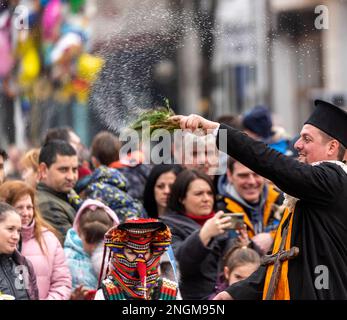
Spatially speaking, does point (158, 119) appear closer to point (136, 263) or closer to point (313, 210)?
point (136, 263)

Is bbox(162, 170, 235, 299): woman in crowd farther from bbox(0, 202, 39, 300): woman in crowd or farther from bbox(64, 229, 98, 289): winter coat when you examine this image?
bbox(0, 202, 39, 300): woman in crowd

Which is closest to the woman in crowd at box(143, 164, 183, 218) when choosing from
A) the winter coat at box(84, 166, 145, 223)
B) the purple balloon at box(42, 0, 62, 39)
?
the winter coat at box(84, 166, 145, 223)

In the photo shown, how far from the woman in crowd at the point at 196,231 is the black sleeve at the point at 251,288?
4.69 feet

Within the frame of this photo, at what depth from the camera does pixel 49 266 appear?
941cm

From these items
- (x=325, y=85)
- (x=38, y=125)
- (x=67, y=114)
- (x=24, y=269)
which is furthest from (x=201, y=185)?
(x=325, y=85)

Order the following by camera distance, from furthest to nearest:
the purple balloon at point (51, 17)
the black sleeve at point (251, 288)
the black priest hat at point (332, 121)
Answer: the purple balloon at point (51, 17) → the black sleeve at point (251, 288) → the black priest hat at point (332, 121)

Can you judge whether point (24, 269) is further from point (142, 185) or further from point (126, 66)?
point (142, 185)

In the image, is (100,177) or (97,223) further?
(100,177)

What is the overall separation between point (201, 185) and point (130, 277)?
2112 mm

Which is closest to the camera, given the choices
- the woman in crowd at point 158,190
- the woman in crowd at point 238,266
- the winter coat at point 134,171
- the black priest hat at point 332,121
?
the black priest hat at point 332,121

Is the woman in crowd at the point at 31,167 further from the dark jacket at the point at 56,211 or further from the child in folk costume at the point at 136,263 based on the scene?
the child in folk costume at the point at 136,263

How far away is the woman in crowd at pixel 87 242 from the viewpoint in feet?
31.3

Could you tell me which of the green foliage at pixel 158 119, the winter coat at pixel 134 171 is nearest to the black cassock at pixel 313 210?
the green foliage at pixel 158 119

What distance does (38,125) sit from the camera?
1366 cm
